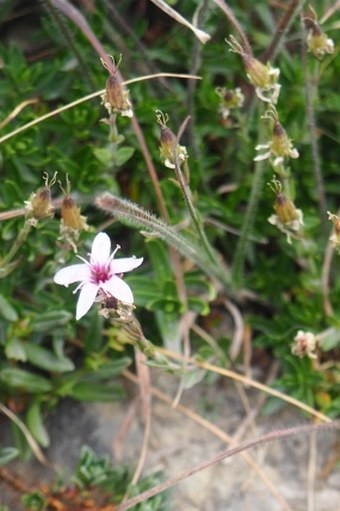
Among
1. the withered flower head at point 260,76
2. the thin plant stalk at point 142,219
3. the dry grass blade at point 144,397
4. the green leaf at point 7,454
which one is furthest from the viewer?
the dry grass blade at point 144,397

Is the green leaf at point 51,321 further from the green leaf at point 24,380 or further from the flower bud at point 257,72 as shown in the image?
the flower bud at point 257,72

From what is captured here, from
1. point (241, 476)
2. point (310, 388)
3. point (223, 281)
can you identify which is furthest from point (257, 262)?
point (241, 476)

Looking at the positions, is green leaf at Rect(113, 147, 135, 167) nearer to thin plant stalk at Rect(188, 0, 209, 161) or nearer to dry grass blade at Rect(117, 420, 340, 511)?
thin plant stalk at Rect(188, 0, 209, 161)

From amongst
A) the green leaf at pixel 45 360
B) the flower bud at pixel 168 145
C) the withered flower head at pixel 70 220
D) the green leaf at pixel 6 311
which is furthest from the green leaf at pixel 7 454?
the flower bud at pixel 168 145

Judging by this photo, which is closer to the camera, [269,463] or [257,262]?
[269,463]

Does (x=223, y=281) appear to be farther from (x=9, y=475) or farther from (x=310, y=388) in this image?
(x=9, y=475)

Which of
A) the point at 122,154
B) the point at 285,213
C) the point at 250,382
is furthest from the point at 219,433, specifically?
the point at 122,154
